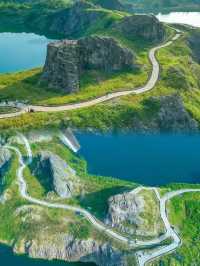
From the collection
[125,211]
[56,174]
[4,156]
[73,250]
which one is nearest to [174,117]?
[56,174]

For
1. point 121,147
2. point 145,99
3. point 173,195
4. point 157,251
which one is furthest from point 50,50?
point 157,251

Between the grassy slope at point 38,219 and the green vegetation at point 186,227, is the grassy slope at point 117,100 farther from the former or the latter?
the green vegetation at point 186,227

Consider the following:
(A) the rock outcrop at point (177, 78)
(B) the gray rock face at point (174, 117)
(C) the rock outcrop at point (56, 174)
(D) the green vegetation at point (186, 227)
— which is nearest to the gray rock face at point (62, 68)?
(B) the gray rock face at point (174, 117)

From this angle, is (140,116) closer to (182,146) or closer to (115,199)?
(182,146)

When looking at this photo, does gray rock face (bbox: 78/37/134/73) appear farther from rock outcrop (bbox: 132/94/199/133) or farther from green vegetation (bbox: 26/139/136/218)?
green vegetation (bbox: 26/139/136/218)

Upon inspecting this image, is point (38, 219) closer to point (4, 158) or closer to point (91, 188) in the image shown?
point (91, 188)
